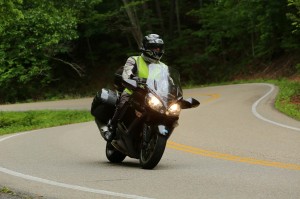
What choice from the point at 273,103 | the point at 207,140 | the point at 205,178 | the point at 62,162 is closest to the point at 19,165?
the point at 62,162

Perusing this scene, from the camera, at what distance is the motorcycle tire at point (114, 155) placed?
30.4 feet

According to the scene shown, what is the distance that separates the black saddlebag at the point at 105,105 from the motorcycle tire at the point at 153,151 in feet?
4.06

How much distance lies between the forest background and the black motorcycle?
84.0ft

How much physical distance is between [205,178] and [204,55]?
36822 millimetres

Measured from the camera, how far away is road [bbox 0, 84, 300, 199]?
6.53 m

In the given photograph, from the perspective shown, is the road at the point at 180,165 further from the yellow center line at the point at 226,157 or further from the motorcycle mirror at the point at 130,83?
the motorcycle mirror at the point at 130,83

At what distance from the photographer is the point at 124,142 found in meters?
8.38

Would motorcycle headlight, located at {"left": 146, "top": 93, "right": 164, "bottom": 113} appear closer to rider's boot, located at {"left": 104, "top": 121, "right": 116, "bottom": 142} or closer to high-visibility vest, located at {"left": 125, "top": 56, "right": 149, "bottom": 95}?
high-visibility vest, located at {"left": 125, "top": 56, "right": 149, "bottom": 95}

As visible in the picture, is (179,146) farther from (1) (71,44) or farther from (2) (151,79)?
(1) (71,44)

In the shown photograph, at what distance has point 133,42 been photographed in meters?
49.8

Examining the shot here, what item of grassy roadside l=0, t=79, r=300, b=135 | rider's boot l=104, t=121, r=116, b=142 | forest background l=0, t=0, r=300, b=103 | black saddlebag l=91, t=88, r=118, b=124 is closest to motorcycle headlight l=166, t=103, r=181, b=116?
rider's boot l=104, t=121, r=116, b=142

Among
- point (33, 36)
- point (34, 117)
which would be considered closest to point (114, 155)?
point (34, 117)

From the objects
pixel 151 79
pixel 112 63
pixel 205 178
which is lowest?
pixel 112 63

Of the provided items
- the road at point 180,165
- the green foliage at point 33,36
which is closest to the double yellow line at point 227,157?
the road at point 180,165
